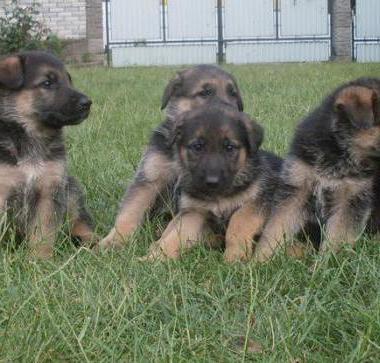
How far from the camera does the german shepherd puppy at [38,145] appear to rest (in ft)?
13.5

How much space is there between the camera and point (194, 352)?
2.64 meters

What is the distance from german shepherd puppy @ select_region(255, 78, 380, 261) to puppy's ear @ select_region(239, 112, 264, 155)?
0.82ft

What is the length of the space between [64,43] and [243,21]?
19.8 feet

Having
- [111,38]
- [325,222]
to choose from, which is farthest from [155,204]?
[111,38]

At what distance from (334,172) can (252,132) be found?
55 cm

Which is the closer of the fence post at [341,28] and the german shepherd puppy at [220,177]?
the german shepherd puppy at [220,177]

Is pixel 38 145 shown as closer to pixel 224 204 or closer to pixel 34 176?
pixel 34 176

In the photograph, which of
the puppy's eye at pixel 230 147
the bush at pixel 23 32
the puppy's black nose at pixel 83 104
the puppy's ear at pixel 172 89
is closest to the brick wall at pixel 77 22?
the bush at pixel 23 32

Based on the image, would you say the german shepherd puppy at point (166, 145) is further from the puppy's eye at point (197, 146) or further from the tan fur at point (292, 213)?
the tan fur at point (292, 213)

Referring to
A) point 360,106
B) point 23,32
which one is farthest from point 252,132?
point 23,32

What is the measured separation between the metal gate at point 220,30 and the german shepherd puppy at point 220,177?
20.8 metres

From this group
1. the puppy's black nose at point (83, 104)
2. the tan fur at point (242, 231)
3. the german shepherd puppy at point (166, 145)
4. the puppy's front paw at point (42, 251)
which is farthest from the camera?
the german shepherd puppy at point (166, 145)

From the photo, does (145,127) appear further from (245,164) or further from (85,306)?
(85,306)

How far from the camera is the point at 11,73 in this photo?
4.29m
